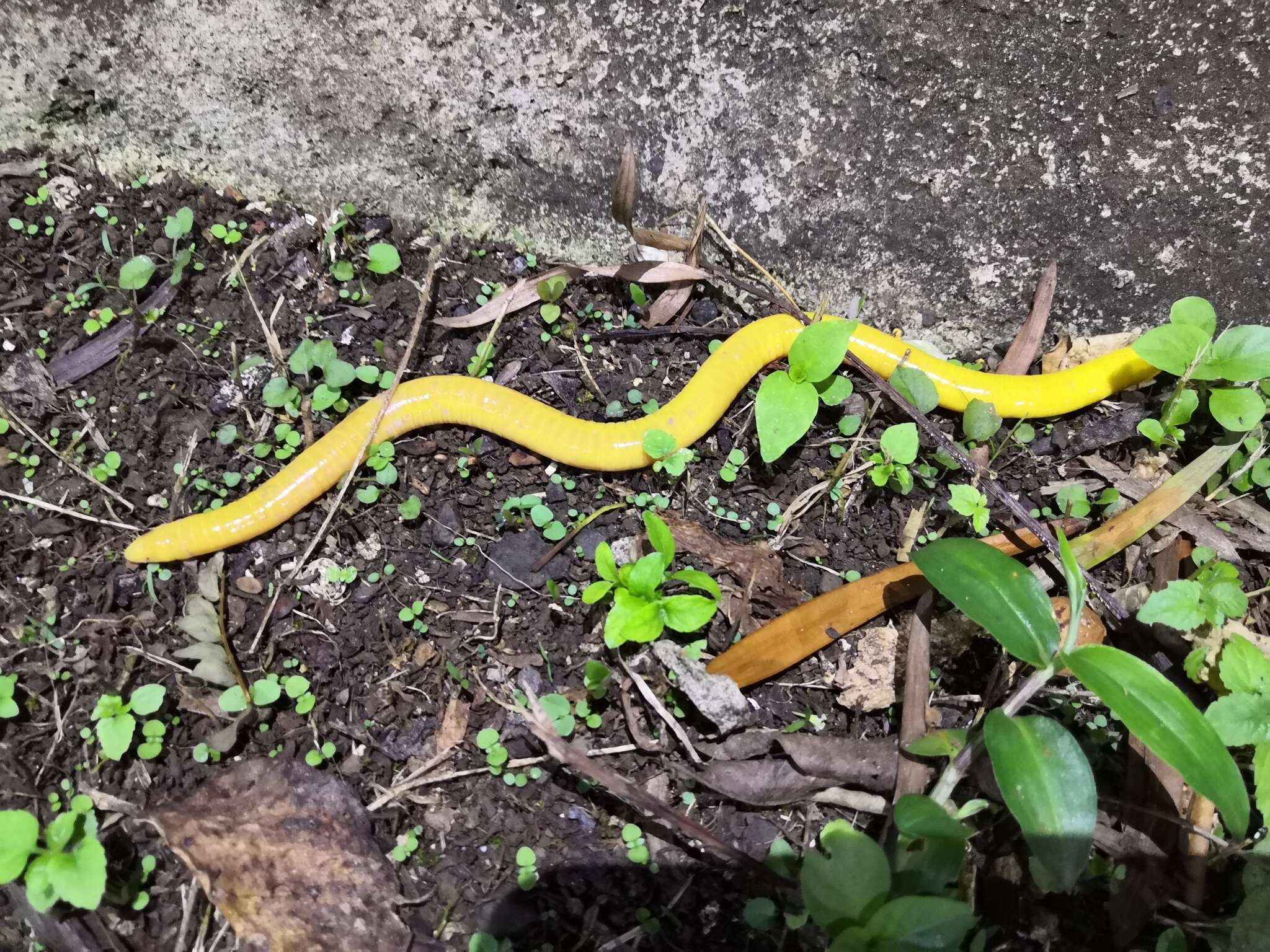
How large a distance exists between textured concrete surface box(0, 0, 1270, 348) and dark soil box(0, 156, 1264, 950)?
0.29m

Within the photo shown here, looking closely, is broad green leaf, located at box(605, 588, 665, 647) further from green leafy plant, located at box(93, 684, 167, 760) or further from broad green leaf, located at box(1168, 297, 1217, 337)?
broad green leaf, located at box(1168, 297, 1217, 337)

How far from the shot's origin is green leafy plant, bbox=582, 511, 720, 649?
245 cm

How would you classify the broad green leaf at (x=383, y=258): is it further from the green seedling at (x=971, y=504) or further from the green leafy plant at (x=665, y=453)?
the green seedling at (x=971, y=504)

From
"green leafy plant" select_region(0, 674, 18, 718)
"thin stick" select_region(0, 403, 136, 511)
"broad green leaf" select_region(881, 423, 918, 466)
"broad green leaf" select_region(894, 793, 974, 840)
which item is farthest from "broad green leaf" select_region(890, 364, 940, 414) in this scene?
"green leafy plant" select_region(0, 674, 18, 718)

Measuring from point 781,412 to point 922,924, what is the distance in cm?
161

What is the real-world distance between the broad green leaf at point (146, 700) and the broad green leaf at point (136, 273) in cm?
156

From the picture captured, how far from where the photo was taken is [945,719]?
2.68 metres

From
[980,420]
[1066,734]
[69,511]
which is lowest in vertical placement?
[69,511]

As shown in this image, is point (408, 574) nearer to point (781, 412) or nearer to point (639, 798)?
point (639, 798)

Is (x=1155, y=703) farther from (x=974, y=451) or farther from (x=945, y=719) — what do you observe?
(x=974, y=451)

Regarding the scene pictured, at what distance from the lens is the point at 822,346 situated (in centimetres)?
280

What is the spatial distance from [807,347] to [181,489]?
2398 millimetres

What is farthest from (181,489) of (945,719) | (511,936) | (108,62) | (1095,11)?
(1095,11)

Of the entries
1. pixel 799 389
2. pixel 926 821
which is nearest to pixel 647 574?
pixel 799 389
